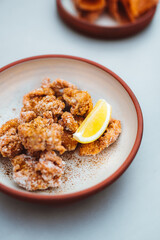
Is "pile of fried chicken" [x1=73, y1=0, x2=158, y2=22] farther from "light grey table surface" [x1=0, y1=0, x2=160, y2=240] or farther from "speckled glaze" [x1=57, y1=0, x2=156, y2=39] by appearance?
"light grey table surface" [x1=0, y1=0, x2=160, y2=240]

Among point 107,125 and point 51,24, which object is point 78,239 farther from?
point 51,24

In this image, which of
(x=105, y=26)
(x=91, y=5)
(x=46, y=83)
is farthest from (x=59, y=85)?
(x=91, y=5)

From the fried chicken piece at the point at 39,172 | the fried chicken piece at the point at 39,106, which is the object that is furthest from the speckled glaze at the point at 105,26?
the fried chicken piece at the point at 39,172

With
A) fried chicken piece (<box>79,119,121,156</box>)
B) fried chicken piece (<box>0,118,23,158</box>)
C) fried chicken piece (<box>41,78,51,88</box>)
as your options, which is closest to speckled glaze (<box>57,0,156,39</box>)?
fried chicken piece (<box>41,78,51,88</box>)

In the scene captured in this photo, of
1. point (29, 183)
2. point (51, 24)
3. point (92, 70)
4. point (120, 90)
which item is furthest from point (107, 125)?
point (51, 24)

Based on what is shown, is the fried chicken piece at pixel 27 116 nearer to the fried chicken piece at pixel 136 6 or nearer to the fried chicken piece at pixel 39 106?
the fried chicken piece at pixel 39 106
